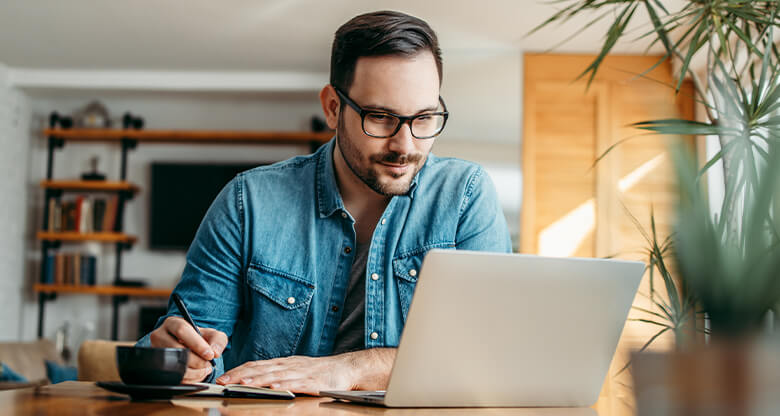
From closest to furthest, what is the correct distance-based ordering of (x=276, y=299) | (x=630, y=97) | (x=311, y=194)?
(x=276, y=299) < (x=311, y=194) < (x=630, y=97)

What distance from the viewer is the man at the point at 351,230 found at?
131cm

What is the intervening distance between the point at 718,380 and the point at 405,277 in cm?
108

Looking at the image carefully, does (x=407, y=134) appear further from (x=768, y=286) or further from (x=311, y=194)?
(x=768, y=286)

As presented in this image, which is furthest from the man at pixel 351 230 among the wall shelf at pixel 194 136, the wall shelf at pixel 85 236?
the wall shelf at pixel 85 236

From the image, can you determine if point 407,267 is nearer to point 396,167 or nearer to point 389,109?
point 396,167

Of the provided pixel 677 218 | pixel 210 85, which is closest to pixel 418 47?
pixel 677 218

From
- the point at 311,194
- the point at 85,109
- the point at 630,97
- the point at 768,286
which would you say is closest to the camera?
the point at 768,286

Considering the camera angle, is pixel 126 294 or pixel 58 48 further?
pixel 126 294

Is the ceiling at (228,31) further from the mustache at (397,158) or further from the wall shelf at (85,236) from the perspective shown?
the mustache at (397,158)

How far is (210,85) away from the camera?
17.1ft

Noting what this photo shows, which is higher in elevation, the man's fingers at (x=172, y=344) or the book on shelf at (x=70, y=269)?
the man's fingers at (x=172, y=344)

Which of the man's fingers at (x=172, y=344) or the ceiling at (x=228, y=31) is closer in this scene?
the man's fingers at (x=172, y=344)

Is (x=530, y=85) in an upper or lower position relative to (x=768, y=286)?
upper

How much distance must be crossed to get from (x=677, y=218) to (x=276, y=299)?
104 centimetres
